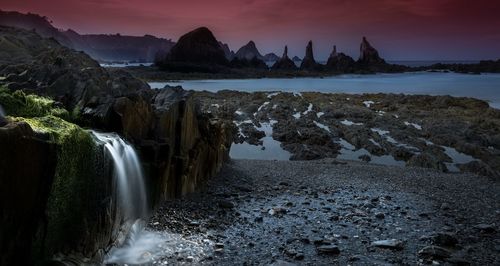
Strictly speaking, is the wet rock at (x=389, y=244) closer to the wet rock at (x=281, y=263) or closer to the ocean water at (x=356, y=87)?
the wet rock at (x=281, y=263)

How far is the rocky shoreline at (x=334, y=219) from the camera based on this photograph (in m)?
12.0

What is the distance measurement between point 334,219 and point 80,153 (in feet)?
30.4

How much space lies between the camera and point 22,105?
1248 centimetres

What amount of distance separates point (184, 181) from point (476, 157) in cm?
2253

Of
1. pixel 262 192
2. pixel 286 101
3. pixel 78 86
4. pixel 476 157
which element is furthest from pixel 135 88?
pixel 286 101

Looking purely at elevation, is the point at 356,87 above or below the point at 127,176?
above

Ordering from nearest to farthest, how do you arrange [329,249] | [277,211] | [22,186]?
[22,186], [329,249], [277,211]

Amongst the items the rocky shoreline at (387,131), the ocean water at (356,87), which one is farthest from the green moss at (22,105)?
the ocean water at (356,87)

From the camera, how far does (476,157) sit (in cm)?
2898

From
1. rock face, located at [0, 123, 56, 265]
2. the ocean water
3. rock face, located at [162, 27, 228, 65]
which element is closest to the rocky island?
rock face, located at [0, 123, 56, 265]

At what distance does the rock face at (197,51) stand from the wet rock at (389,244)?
152877mm

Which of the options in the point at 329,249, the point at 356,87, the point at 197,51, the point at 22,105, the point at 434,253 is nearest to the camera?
the point at 434,253

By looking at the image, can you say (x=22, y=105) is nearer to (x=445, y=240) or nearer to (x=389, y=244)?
(x=389, y=244)

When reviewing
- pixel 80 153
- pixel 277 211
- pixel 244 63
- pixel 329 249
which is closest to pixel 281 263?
pixel 329 249
